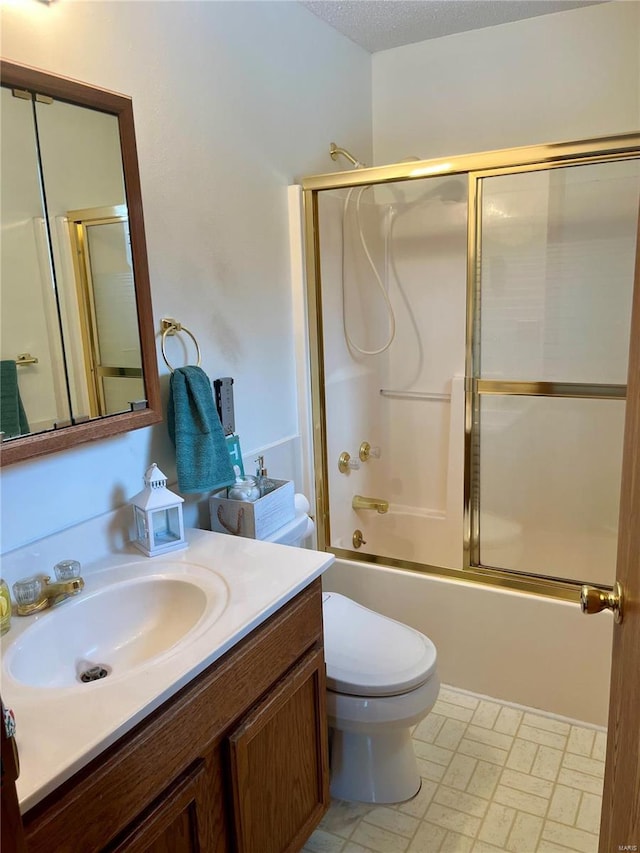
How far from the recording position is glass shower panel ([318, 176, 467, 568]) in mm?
2676

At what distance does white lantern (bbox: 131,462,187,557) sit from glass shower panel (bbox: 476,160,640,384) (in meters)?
1.48

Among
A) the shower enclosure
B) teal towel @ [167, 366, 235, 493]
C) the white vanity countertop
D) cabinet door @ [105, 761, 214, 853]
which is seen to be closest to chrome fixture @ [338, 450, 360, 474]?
the shower enclosure

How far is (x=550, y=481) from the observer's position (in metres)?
2.75

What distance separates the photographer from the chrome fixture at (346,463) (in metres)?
2.71

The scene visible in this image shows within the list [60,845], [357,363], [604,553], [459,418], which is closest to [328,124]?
[357,363]

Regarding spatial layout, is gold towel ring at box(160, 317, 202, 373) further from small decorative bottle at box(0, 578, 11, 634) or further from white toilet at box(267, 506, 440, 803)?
small decorative bottle at box(0, 578, 11, 634)

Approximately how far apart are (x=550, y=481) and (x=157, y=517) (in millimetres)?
1801

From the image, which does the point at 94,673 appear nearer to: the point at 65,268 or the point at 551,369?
the point at 65,268

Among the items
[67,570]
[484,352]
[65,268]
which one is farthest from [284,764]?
[484,352]

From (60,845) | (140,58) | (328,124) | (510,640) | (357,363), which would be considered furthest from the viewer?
(357,363)

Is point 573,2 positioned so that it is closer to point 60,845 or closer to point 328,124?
point 328,124

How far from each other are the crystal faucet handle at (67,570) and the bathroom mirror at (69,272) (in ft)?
0.87

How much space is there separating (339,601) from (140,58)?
5.53 feet

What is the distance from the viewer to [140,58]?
5.32 feet
